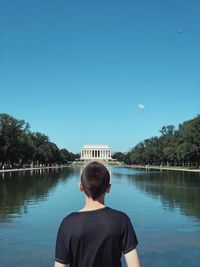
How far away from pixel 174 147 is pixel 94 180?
134 meters

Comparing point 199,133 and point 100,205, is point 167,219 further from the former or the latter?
point 199,133

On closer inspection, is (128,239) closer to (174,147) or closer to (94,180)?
(94,180)

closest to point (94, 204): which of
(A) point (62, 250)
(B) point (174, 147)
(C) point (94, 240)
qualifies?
(C) point (94, 240)

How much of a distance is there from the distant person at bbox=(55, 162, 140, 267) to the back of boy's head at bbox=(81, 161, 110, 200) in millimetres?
208

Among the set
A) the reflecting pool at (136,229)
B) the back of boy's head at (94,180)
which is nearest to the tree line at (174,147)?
the reflecting pool at (136,229)

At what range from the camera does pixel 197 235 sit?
16.2 meters

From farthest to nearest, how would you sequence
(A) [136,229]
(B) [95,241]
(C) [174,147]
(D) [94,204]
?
(C) [174,147] < (A) [136,229] < (D) [94,204] < (B) [95,241]

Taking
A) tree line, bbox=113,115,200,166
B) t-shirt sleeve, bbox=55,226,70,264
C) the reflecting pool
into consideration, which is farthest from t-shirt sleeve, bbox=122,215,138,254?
tree line, bbox=113,115,200,166

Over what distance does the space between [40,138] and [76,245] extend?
15858 centimetres

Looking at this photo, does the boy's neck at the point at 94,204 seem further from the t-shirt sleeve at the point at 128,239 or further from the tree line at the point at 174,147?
the tree line at the point at 174,147

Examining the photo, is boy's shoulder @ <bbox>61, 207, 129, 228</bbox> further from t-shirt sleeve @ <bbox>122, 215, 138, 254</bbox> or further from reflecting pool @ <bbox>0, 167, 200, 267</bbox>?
reflecting pool @ <bbox>0, 167, 200, 267</bbox>

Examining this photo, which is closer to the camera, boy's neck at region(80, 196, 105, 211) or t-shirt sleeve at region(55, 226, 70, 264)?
t-shirt sleeve at region(55, 226, 70, 264)

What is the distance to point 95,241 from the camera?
398cm

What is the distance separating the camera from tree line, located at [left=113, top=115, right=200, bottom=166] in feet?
335
